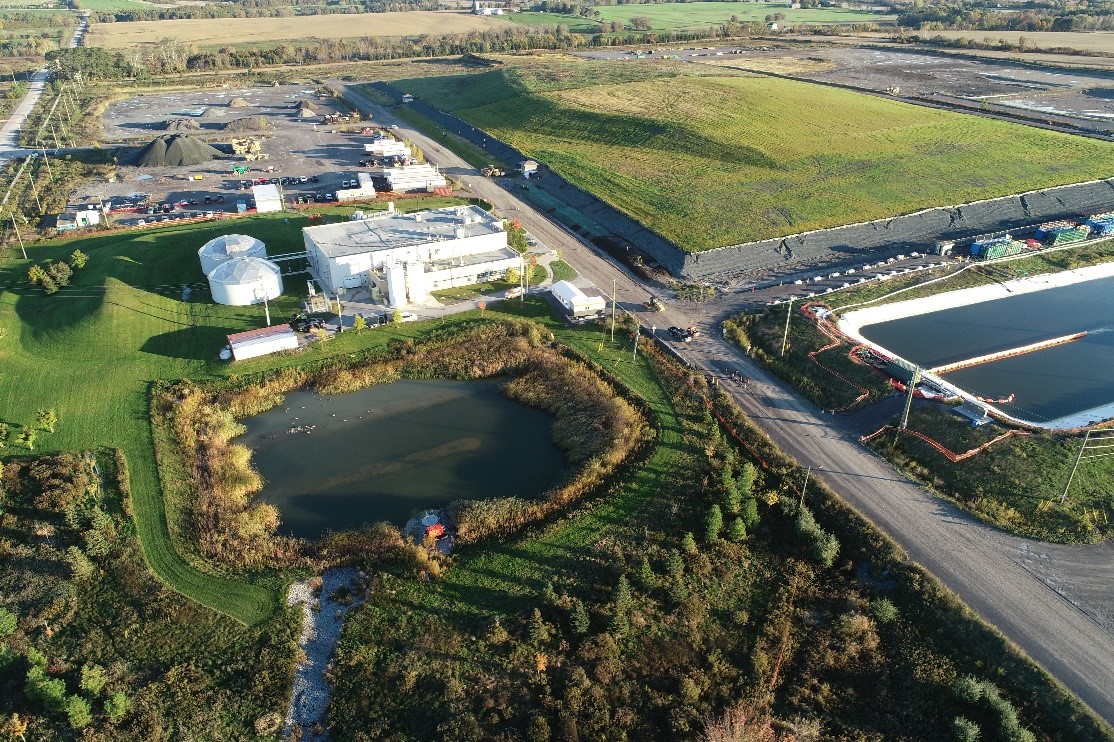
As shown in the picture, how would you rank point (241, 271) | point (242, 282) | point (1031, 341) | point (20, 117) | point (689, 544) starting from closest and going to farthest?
point (689, 544)
point (1031, 341)
point (242, 282)
point (241, 271)
point (20, 117)

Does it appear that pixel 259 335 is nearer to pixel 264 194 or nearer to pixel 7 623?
pixel 7 623

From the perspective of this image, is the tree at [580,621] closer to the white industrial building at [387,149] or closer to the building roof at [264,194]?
Result: the building roof at [264,194]

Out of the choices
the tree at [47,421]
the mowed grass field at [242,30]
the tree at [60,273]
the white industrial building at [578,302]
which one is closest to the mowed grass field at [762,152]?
the white industrial building at [578,302]

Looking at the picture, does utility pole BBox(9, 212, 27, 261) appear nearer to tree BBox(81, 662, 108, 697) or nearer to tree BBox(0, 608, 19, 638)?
tree BBox(0, 608, 19, 638)

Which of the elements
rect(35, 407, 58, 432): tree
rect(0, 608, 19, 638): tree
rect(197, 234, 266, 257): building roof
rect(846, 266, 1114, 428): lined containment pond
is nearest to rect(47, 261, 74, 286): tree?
rect(197, 234, 266, 257): building roof

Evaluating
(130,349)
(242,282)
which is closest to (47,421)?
(130,349)

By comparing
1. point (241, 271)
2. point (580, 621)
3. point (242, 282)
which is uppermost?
point (241, 271)
